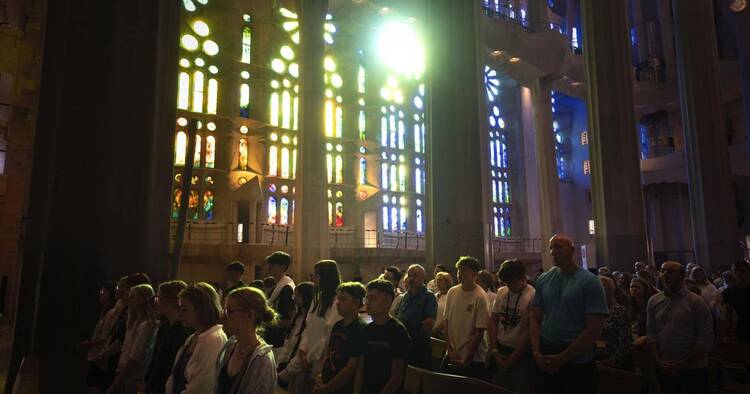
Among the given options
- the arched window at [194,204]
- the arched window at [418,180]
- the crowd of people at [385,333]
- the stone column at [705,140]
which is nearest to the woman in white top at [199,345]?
the crowd of people at [385,333]

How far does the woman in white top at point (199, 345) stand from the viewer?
334cm

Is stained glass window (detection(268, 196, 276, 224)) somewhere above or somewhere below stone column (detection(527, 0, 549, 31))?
below

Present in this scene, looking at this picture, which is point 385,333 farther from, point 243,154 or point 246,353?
point 243,154

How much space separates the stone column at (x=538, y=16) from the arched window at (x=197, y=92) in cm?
1697

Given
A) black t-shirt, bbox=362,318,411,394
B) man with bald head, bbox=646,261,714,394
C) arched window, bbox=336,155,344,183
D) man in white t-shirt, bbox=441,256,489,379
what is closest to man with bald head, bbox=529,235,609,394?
man in white t-shirt, bbox=441,256,489,379

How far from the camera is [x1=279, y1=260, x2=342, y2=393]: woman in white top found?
481 centimetres

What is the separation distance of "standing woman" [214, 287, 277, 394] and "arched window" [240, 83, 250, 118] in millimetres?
27299

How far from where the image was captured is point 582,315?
4062 mm

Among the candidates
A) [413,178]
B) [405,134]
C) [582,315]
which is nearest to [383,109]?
[405,134]

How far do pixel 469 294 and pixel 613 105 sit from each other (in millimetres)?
9507

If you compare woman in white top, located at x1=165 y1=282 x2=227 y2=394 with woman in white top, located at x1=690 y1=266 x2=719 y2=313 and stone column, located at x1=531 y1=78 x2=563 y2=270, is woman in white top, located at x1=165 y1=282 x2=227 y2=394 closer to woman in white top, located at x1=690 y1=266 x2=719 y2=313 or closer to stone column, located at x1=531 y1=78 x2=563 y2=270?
woman in white top, located at x1=690 y1=266 x2=719 y2=313

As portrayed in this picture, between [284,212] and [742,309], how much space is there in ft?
83.2

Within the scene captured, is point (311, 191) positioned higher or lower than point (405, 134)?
lower

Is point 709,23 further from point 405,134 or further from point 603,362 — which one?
point 405,134
